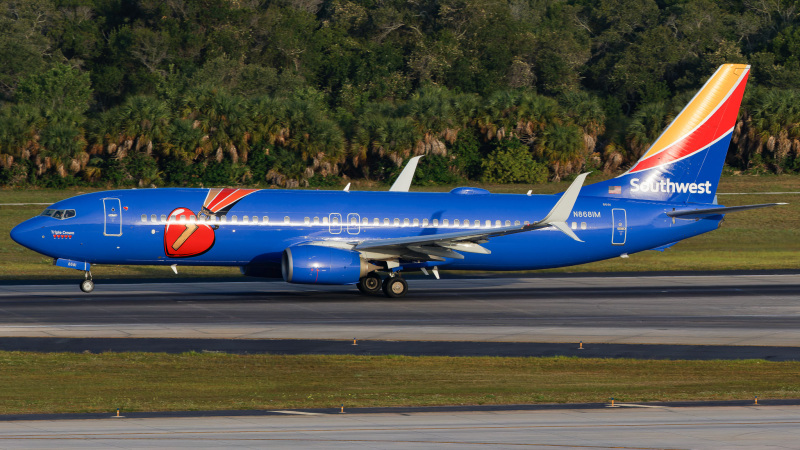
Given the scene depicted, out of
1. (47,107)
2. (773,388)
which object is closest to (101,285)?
(773,388)

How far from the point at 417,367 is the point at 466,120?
2207 inches

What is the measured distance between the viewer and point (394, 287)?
3791 centimetres

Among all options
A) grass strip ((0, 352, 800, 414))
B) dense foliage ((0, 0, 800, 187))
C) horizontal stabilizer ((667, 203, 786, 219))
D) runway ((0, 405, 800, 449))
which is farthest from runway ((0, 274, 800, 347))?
dense foliage ((0, 0, 800, 187))

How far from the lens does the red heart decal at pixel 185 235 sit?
36531 millimetres

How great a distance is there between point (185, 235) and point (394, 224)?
7360 millimetres

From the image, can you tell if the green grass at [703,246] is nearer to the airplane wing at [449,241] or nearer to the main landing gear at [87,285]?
the main landing gear at [87,285]

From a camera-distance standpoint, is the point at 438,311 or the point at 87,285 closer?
the point at 438,311

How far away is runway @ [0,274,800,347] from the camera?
29.1m

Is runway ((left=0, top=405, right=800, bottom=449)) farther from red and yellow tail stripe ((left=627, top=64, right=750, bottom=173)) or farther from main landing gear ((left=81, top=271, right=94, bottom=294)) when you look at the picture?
red and yellow tail stripe ((left=627, top=64, right=750, bottom=173))

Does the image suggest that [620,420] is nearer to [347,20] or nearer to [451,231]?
Result: [451,231]

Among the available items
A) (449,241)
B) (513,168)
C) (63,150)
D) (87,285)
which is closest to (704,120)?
(449,241)

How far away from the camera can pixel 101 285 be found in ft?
135

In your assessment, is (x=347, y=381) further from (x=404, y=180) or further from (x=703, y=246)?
(x=703, y=246)

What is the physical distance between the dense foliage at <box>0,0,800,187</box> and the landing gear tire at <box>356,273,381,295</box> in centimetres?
3355
